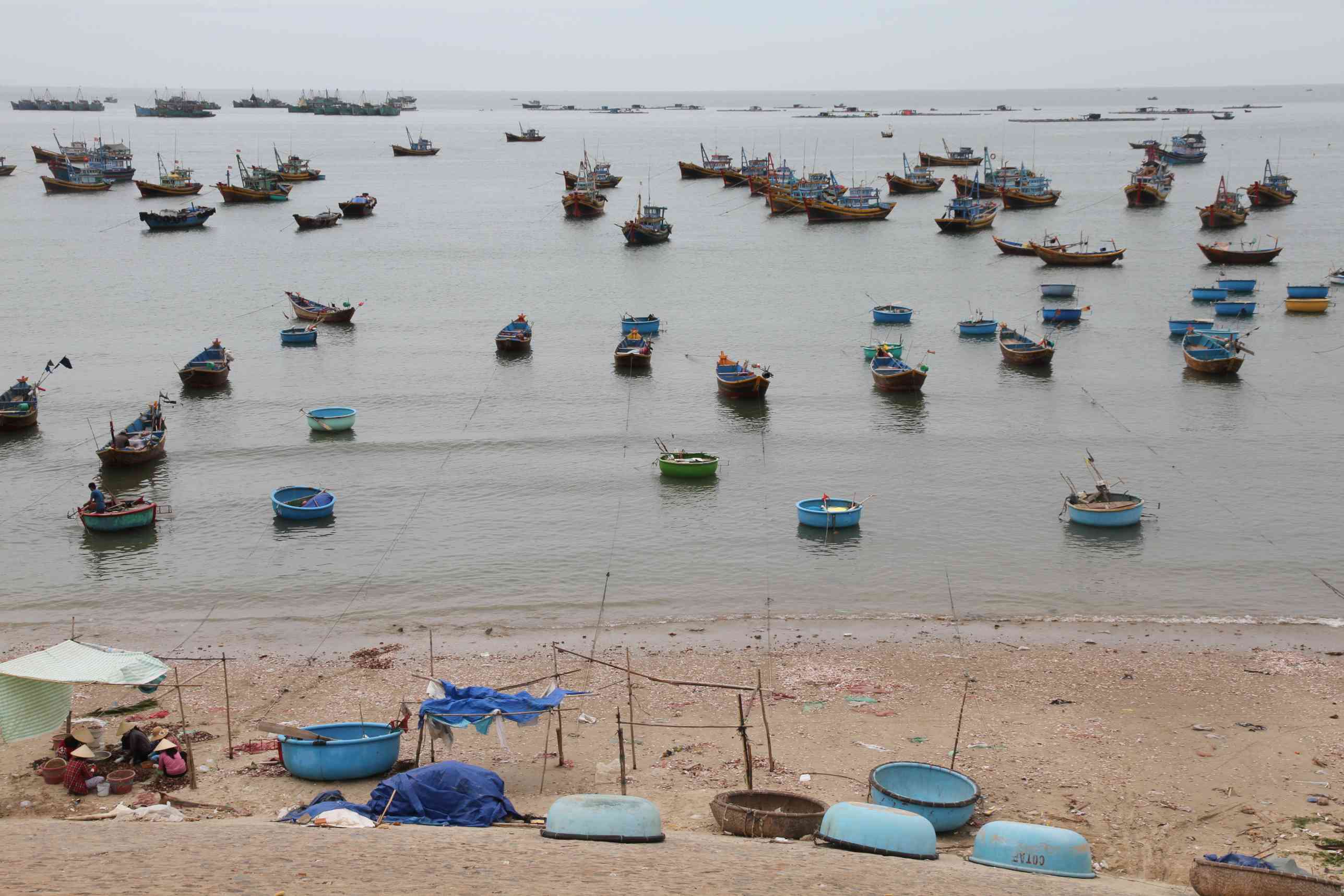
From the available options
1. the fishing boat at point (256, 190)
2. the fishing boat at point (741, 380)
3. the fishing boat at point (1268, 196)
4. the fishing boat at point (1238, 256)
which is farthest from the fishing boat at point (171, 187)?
the fishing boat at point (1268, 196)

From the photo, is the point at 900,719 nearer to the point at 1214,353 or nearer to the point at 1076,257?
the point at 1214,353

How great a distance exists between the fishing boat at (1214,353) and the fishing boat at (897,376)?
10.9 meters

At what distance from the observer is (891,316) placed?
5850 cm

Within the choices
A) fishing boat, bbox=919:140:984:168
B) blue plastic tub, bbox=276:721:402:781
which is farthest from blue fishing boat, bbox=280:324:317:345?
fishing boat, bbox=919:140:984:168

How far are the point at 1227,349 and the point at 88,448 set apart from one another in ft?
135

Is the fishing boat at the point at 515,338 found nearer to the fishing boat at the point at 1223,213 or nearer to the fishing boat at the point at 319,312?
the fishing boat at the point at 319,312

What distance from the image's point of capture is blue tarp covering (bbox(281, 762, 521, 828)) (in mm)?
15961

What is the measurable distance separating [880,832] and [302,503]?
21974 millimetres

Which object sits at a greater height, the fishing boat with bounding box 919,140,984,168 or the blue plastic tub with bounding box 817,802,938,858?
the fishing boat with bounding box 919,140,984,168

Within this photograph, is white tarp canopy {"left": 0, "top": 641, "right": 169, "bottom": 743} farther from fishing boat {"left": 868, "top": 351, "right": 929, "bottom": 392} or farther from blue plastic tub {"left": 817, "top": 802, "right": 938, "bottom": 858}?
fishing boat {"left": 868, "top": 351, "right": 929, "bottom": 392}

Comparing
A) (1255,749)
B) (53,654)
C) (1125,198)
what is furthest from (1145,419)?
(1125,198)

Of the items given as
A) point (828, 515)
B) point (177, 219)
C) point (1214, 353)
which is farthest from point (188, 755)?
point (177, 219)

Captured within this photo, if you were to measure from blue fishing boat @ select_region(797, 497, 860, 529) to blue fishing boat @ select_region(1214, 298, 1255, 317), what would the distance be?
120 ft

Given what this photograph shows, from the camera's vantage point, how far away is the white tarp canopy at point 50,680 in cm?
1794
